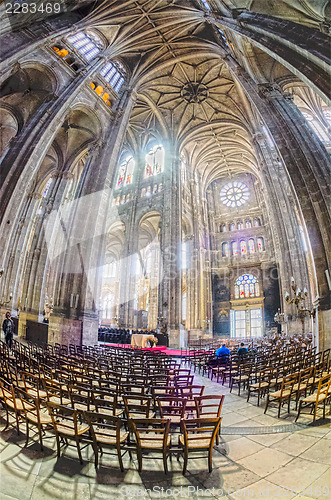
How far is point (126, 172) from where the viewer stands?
3086cm

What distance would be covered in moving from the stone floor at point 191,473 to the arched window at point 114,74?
23.3 meters

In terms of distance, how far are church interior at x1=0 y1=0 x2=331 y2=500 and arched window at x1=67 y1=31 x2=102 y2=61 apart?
14 cm

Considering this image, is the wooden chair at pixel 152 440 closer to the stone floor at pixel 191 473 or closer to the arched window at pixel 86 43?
the stone floor at pixel 191 473

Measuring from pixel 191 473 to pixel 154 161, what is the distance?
29301mm

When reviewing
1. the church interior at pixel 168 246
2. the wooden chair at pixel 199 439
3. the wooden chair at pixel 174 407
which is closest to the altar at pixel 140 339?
the church interior at pixel 168 246

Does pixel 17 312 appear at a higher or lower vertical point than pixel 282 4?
lower

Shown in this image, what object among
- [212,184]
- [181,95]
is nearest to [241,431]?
Answer: [181,95]

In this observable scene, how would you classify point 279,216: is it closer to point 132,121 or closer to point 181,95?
A: point 181,95

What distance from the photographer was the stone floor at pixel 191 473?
2.25m

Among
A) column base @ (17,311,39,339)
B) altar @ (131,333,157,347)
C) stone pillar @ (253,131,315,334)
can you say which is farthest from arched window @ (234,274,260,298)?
column base @ (17,311,39,339)

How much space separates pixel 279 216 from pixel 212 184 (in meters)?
20.9

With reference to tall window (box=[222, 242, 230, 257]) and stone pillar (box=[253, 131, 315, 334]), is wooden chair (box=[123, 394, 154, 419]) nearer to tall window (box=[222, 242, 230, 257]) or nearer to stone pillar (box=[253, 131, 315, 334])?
stone pillar (box=[253, 131, 315, 334])

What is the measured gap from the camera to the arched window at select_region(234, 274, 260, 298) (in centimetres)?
2864

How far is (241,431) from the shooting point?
144 inches
